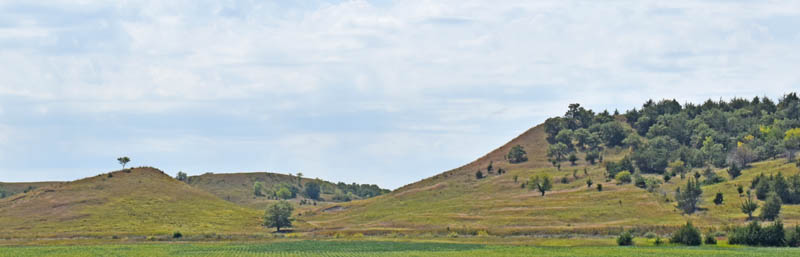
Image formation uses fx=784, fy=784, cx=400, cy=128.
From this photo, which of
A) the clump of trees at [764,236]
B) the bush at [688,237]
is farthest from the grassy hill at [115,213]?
the clump of trees at [764,236]

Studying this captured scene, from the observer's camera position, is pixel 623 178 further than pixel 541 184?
No

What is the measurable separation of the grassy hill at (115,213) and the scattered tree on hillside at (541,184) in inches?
2633

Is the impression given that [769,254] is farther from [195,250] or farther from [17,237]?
[17,237]

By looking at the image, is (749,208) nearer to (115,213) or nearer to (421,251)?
(421,251)

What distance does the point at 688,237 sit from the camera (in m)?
101

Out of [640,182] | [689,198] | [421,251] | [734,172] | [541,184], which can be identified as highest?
[541,184]

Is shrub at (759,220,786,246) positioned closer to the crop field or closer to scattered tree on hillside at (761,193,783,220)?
the crop field

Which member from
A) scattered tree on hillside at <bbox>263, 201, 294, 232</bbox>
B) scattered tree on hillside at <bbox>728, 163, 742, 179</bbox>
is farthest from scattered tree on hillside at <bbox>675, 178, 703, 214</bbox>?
scattered tree on hillside at <bbox>263, 201, 294, 232</bbox>

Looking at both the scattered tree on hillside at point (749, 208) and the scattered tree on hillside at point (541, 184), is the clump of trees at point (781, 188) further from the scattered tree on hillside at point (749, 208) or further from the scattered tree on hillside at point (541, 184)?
the scattered tree on hillside at point (541, 184)

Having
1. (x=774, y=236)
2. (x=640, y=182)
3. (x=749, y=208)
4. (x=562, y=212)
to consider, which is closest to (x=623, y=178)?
(x=640, y=182)

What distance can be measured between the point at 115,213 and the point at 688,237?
12007cm

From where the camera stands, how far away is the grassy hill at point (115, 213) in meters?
153

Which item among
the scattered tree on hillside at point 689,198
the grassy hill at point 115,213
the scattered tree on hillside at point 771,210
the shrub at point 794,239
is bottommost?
the shrub at point 794,239

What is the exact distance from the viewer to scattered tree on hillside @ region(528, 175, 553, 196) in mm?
188125
